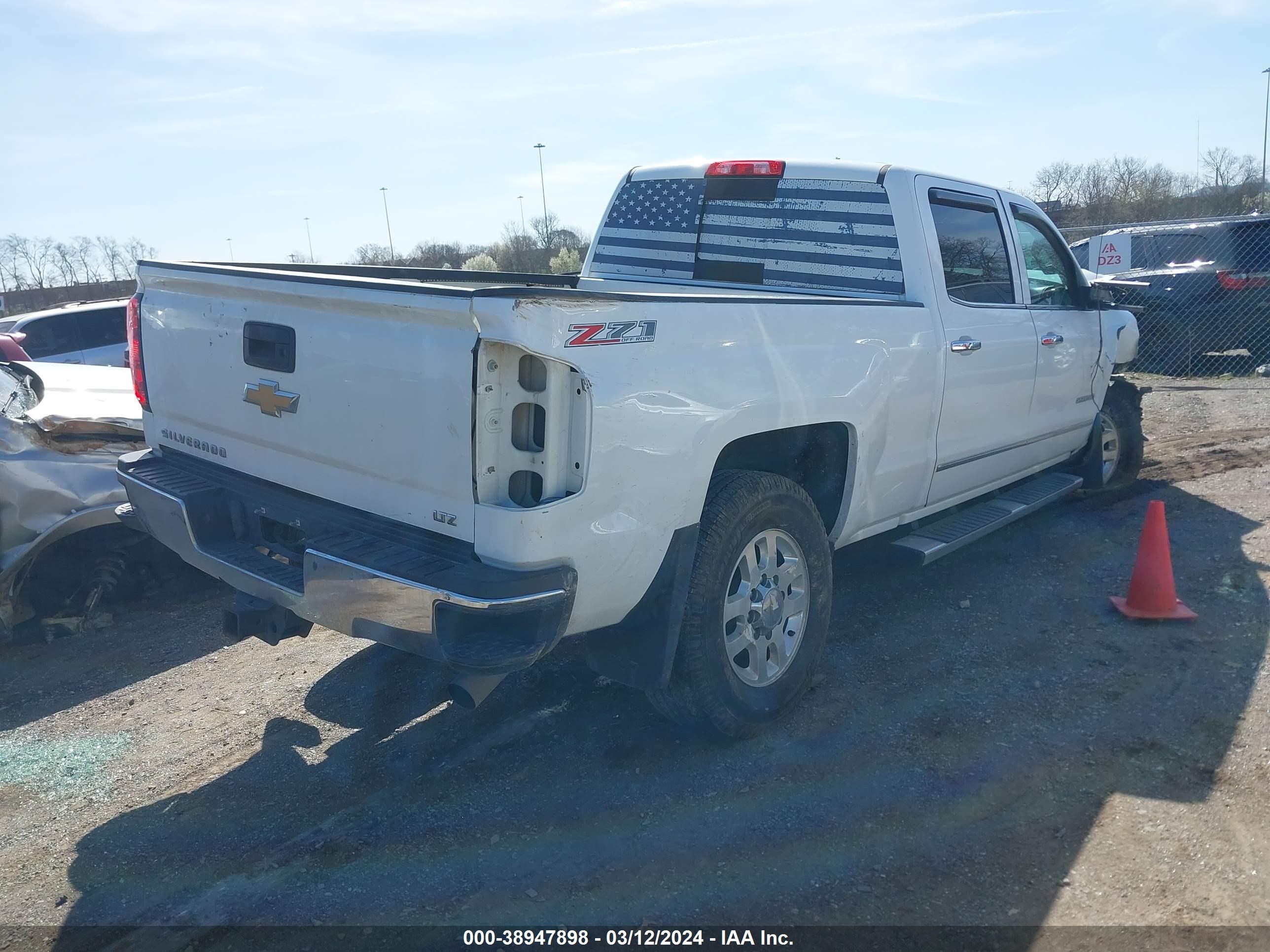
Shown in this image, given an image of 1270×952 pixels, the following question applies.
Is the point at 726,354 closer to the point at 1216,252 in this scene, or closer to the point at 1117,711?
the point at 1117,711

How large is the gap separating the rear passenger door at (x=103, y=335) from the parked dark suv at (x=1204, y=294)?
40.7 feet

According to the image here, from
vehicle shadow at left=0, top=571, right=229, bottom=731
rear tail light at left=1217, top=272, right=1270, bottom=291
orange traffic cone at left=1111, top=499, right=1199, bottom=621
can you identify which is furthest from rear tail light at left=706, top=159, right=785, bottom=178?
rear tail light at left=1217, top=272, right=1270, bottom=291

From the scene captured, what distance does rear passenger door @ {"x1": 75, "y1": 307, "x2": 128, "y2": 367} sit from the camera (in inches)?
467

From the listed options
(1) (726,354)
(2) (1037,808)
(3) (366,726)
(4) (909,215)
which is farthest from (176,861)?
(4) (909,215)

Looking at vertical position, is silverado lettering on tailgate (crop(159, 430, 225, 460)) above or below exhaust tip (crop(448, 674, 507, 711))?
above

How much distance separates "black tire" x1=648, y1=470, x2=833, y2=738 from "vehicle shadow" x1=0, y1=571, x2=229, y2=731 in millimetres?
2809

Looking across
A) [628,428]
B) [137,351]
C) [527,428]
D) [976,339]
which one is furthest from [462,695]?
[976,339]

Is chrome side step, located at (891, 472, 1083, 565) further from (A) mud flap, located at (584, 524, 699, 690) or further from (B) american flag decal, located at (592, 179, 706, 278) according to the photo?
(B) american flag decal, located at (592, 179, 706, 278)

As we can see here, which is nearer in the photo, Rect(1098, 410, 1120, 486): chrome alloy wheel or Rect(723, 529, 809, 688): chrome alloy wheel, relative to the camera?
Rect(723, 529, 809, 688): chrome alloy wheel

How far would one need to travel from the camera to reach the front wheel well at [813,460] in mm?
4051

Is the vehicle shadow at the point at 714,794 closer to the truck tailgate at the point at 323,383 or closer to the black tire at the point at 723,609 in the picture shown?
the black tire at the point at 723,609

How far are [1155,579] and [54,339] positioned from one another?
1168 centimetres

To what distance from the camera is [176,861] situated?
3.31 m

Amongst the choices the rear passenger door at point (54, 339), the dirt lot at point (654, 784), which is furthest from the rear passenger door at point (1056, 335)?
the rear passenger door at point (54, 339)
